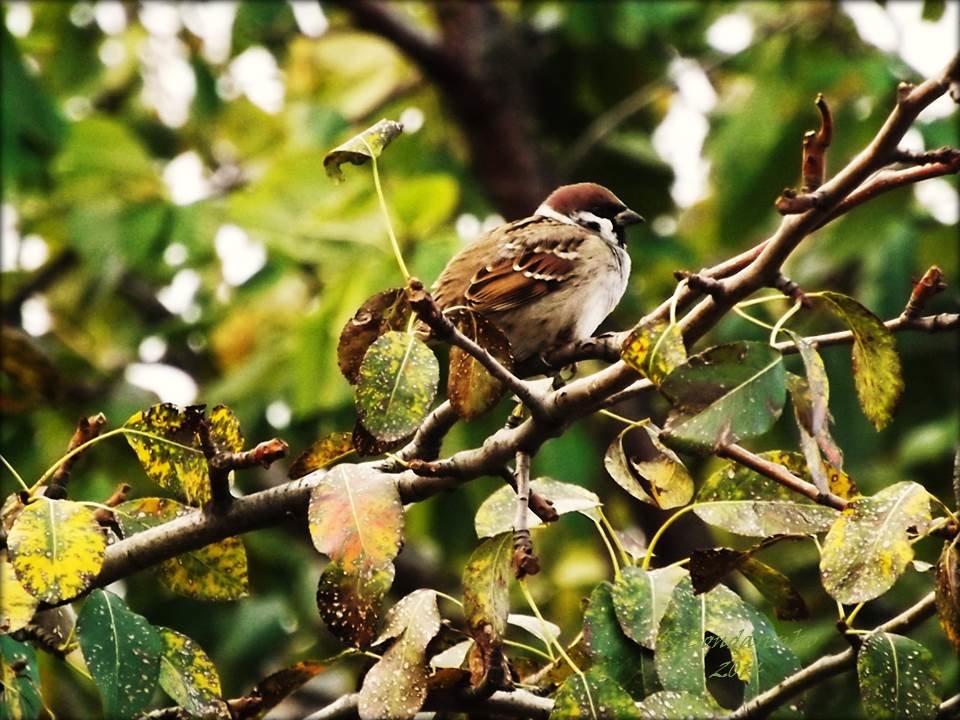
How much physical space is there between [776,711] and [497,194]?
3.94 metres

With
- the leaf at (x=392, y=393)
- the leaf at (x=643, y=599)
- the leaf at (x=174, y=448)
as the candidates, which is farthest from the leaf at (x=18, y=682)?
the leaf at (x=643, y=599)

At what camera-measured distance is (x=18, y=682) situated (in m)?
1.94

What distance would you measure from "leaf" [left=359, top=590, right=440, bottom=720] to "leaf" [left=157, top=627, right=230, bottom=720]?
0.89 ft

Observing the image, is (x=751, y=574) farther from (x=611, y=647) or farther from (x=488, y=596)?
(x=488, y=596)

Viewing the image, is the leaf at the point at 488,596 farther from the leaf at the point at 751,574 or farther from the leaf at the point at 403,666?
the leaf at the point at 751,574

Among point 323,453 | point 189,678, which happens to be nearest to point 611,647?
point 323,453

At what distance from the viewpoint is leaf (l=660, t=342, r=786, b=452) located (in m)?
1.72

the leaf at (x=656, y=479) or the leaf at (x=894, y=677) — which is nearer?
the leaf at (x=894, y=677)

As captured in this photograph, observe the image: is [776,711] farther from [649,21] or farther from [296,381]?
[649,21]

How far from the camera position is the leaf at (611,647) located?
1.88m

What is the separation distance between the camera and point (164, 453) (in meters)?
2.00

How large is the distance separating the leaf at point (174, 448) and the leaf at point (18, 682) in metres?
0.34

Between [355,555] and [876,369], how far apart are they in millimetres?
786

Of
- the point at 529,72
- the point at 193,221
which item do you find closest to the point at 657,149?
the point at 529,72
